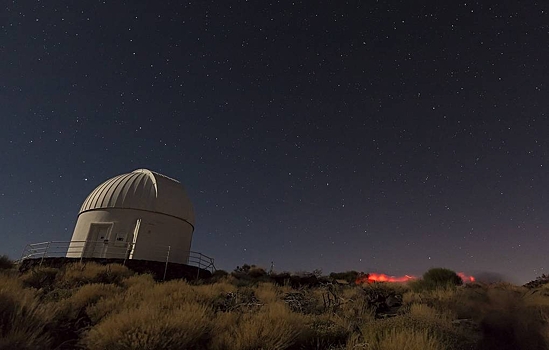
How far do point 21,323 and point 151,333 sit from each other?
2337 millimetres

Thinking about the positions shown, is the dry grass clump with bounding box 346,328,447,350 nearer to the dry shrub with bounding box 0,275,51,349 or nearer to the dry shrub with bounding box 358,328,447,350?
the dry shrub with bounding box 358,328,447,350

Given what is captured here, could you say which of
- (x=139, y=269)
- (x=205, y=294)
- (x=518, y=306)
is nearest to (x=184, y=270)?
(x=139, y=269)

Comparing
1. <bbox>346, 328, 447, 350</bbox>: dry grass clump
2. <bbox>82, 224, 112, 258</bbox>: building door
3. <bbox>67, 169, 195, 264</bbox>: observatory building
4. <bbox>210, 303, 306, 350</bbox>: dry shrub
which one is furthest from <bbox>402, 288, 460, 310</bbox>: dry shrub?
<bbox>82, 224, 112, 258</bbox>: building door

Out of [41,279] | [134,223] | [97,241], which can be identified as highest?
[134,223]

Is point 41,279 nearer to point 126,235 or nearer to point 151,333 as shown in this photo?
point 126,235

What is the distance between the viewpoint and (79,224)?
82.6ft

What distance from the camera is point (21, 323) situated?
5.93 meters

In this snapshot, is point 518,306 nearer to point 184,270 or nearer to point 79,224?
point 184,270

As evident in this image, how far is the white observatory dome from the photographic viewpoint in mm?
24547

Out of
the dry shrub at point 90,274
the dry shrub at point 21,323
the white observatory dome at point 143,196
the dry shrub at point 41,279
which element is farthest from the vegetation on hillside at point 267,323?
the white observatory dome at point 143,196

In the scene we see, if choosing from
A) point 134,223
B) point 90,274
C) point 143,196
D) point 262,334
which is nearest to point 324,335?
point 262,334

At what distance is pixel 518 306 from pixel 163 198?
73.6 ft

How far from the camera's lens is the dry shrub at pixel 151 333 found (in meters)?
5.71

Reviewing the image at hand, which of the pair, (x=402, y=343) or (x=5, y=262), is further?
(x=5, y=262)
